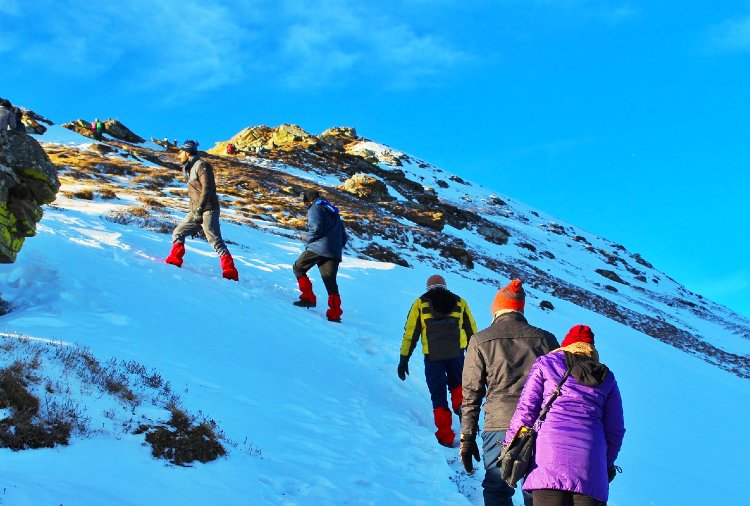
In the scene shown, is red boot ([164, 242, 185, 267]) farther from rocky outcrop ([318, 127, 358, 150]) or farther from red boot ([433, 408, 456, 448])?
rocky outcrop ([318, 127, 358, 150])

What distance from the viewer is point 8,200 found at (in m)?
7.49

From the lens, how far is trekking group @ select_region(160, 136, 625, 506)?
304cm

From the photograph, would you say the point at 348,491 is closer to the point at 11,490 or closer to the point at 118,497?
the point at 118,497

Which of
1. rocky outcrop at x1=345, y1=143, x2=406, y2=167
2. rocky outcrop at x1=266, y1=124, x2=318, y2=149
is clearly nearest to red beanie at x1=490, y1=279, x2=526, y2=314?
rocky outcrop at x1=266, y1=124, x2=318, y2=149

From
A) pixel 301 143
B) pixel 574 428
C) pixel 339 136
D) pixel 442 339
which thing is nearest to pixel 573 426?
pixel 574 428

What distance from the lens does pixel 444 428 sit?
247 inches

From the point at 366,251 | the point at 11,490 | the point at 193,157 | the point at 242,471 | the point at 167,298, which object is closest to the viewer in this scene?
the point at 11,490

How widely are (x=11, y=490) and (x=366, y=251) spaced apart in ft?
67.7

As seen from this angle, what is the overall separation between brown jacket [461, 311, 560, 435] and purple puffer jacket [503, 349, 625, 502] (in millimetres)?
701

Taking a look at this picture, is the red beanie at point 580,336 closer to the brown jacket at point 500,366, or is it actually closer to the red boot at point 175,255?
the brown jacket at point 500,366

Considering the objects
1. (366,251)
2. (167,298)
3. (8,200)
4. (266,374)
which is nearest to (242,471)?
(266,374)

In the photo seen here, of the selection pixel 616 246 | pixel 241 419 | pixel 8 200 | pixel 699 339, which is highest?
pixel 616 246

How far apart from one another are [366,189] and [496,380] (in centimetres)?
4152

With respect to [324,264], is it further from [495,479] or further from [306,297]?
[495,479]
